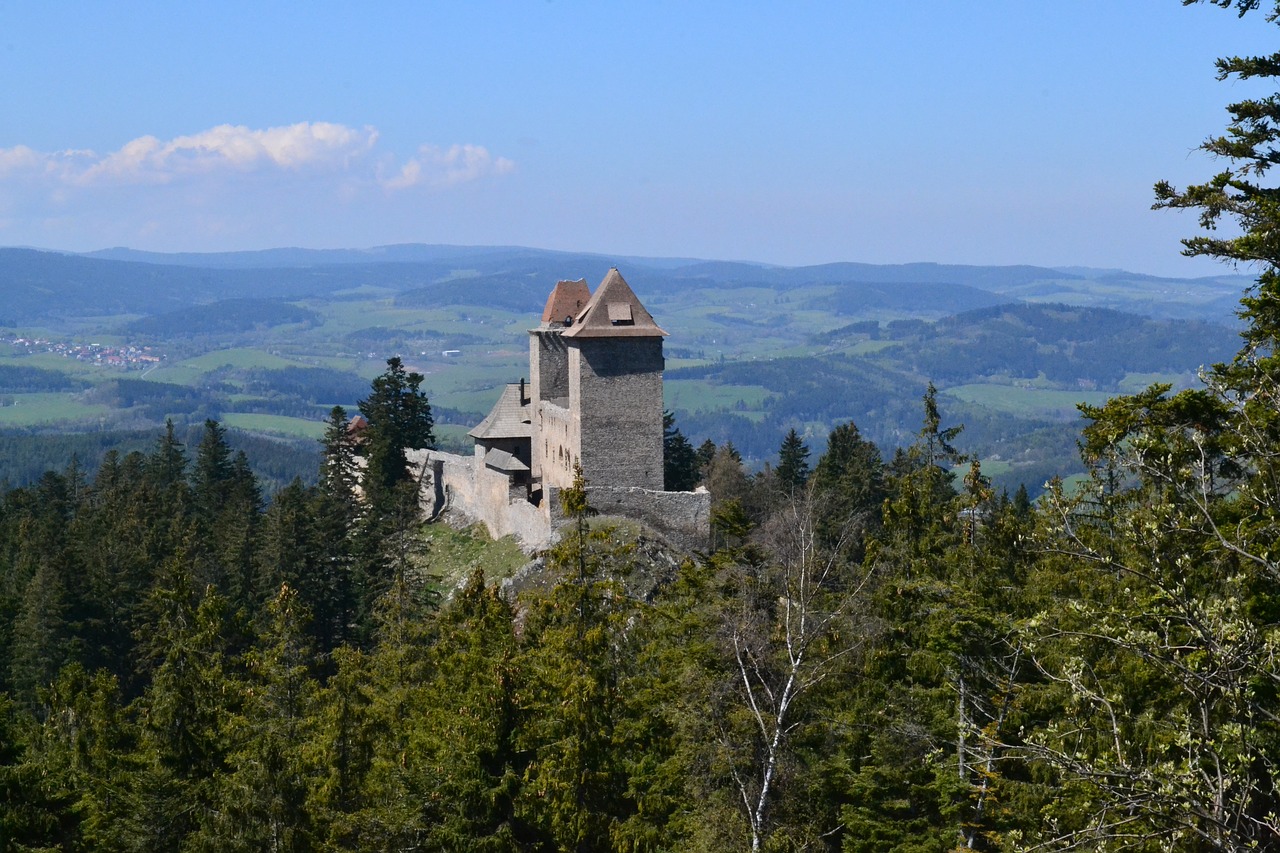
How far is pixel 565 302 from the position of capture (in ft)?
175

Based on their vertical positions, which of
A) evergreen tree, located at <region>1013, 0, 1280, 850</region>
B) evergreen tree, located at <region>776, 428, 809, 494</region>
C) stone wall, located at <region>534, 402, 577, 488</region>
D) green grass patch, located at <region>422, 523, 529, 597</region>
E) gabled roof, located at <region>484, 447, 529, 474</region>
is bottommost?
green grass patch, located at <region>422, 523, 529, 597</region>

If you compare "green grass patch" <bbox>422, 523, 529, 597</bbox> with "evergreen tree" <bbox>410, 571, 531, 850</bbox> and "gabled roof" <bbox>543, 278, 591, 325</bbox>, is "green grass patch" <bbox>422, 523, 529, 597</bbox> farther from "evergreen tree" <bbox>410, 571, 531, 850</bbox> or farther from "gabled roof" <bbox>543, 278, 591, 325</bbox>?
"evergreen tree" <bbox>410, 571, 531, 850</bbox>

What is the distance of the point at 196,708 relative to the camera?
2594cm

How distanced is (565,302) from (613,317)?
251 inches

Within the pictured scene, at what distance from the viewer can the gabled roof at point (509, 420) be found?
179 feet

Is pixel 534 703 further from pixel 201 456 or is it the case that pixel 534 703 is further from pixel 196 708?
pixel 201 456

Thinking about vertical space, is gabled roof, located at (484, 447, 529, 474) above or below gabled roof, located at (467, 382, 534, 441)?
below

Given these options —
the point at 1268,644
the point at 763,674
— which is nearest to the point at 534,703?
the point at 763,674

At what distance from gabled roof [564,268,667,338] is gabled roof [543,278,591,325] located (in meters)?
4.13

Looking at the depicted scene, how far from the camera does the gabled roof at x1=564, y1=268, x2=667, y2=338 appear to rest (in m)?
46.7

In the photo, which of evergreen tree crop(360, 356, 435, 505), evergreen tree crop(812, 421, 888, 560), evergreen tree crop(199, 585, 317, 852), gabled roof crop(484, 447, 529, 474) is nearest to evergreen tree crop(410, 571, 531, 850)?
evergreen tree crop(199, 585, 317, 852)

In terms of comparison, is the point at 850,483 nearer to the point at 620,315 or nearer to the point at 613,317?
the point at 620,315

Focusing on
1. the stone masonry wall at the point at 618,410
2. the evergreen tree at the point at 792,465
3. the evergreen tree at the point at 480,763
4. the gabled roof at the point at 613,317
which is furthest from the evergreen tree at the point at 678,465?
the evergreen tree at the point at 480,763

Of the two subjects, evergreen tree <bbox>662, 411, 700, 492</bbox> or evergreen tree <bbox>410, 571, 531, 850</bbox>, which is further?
evergreen tree <bbox>662, 411, 700, 492</bbox>
